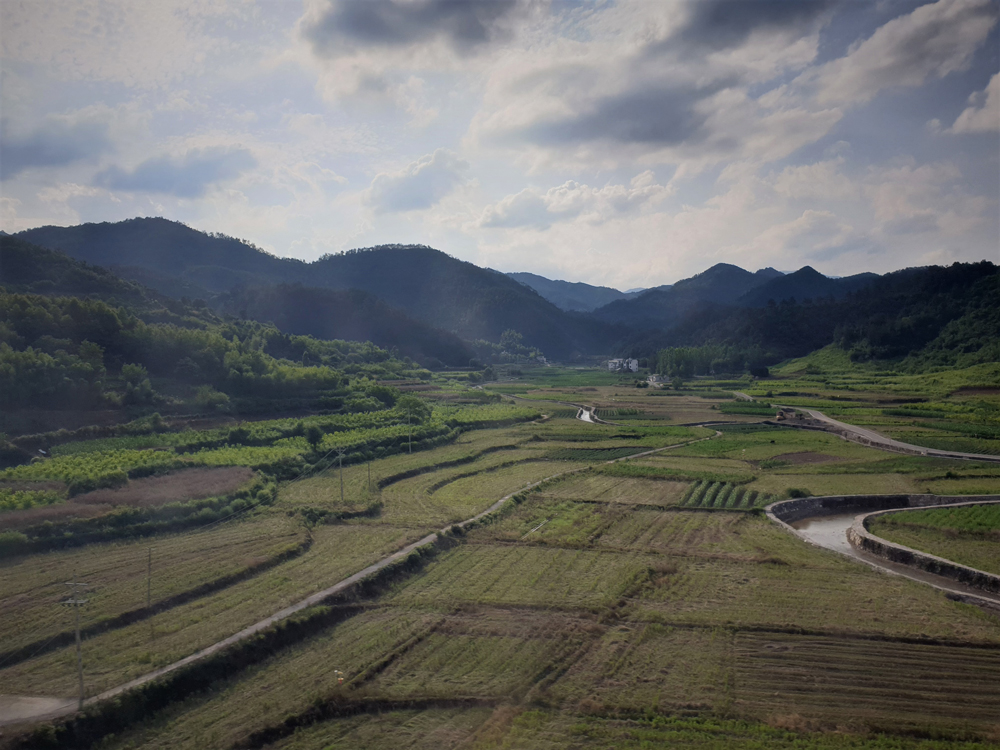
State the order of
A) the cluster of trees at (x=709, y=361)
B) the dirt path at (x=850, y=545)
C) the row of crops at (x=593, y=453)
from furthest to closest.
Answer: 1. the cluster of trees at (x=709, y=361)
2. the row of crops at (x=593, y=453)
3. the dirt path at (x=850, y=545)

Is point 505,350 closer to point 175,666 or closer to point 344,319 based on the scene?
point 344,319

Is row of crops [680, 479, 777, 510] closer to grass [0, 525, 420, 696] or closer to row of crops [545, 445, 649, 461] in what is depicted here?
row of crops [545, 445, 649, 461]

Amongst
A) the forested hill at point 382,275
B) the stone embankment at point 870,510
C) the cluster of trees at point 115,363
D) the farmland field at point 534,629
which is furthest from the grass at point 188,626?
the forested hill at point 382,275

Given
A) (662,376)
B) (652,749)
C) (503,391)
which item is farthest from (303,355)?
(652,749)

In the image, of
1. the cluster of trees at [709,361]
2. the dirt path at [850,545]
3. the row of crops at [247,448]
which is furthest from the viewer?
the cluster of trees at [709,361]

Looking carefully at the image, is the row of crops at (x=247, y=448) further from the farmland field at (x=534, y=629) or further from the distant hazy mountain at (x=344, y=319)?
the distant hazy mountain at (x=344, y=319)

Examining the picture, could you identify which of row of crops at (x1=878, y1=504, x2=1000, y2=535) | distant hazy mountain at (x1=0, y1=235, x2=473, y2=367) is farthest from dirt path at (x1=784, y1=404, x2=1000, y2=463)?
distant hazy mountain at (x1=0, y1=235, x2=473, y2=367)
